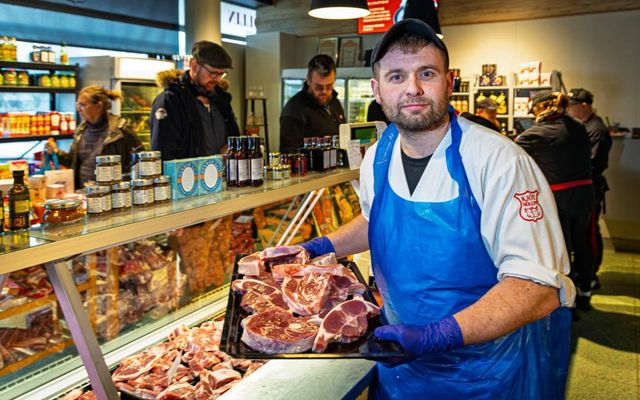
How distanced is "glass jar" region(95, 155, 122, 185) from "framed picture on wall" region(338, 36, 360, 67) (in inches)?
360

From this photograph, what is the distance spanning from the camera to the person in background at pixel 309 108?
201 inches

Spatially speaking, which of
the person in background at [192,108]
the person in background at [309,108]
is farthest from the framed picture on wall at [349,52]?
the person in background at [192,108]

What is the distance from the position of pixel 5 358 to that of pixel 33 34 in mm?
7086

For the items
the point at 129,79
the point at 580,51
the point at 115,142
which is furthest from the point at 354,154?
the point at 580,51

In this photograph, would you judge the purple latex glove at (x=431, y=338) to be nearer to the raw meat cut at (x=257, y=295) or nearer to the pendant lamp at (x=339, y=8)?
the raw meat cut at (x=257, y=295)

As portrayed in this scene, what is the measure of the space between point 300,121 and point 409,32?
3361 millimetres

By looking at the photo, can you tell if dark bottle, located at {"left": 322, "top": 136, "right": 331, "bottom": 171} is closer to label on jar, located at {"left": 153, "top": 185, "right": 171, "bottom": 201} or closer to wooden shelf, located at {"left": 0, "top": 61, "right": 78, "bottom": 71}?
label on jar, located at {"left": 153, "top": 185, "right": 171, "bottom": 201}

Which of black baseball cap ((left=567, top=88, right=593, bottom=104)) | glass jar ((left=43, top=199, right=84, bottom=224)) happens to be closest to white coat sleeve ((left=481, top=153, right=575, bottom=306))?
glass jar ((left=43, top=199, right=84, bottom=224))

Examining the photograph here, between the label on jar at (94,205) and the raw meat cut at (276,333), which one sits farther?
the label on jar at (94,205)

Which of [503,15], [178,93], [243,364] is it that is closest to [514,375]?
[243,364]

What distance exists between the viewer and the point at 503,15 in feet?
31.0

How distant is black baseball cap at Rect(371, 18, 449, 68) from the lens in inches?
70.1

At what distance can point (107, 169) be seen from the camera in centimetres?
204

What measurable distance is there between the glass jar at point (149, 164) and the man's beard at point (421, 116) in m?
0.96
